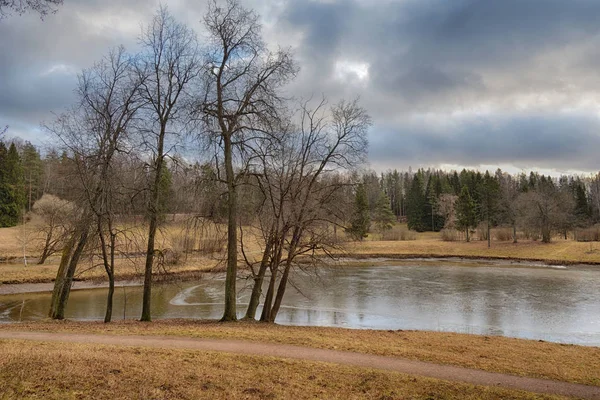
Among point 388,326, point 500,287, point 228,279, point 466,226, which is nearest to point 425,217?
point 466,226

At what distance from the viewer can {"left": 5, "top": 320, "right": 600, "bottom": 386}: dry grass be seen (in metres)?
9.20

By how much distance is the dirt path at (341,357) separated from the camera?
25.8 ft

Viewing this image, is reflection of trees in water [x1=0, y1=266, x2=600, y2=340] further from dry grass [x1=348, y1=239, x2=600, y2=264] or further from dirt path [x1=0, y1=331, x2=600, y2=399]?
dry grass [x1=348, y1=239, x2=600, y2=264]

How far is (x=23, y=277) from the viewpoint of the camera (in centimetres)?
3225

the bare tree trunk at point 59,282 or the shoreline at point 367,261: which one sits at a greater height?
the bare tree trunk at point 59,282

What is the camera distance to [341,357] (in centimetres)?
957

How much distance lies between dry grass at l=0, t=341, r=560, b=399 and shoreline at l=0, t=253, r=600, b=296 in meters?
14.4

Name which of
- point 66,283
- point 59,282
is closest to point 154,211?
point 66,283

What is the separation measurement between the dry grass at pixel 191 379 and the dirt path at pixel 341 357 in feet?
2.11

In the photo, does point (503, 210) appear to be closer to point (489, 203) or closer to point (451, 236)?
point (489, 203)

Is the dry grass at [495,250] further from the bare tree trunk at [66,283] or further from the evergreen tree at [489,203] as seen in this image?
the bare tree trunk at [66,283]

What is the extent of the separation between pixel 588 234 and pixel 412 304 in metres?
48.5

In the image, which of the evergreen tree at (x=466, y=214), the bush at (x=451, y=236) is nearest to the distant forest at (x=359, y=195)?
the evergreen tree at (x=466, y=214)

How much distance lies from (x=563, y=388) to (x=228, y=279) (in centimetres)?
1105
